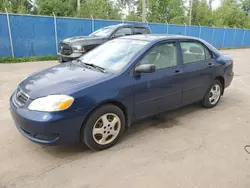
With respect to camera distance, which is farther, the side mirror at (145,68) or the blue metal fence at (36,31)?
the blue metal fence at (36,31)

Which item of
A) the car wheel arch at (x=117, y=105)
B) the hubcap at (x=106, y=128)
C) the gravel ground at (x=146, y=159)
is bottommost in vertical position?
the gravel ground at (x=146, y=159)

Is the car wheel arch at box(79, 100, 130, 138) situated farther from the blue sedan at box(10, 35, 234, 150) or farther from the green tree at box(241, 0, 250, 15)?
the green tree at box(241, 0, 250, 15)

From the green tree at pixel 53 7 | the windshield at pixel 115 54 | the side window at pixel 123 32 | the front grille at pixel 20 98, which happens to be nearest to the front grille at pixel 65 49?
the side window at pixel 123 32

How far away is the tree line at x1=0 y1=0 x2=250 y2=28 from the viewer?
66.5 feet

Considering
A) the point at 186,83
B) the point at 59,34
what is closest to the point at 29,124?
the point at 186,83

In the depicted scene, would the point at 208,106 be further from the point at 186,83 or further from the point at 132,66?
the point at 132,66

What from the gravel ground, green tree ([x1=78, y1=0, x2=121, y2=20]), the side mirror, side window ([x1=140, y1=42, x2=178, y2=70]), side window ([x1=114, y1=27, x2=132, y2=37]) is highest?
green tree ([x1=78, y1=0, x2=121, y2=20])

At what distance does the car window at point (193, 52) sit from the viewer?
3959mm

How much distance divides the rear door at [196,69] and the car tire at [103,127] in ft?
4.86

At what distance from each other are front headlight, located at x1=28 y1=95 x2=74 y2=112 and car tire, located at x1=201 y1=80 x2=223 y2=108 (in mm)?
3030

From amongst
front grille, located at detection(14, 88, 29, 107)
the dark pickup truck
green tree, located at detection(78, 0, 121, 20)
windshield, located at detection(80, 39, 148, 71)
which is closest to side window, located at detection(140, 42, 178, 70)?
windshield, located at detection(80, 39, 148, 71)

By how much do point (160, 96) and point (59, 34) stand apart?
1003 cm

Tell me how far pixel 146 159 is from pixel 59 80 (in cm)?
156

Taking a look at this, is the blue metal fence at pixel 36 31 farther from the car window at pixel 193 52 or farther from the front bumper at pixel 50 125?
the car window at pixel 193 52
